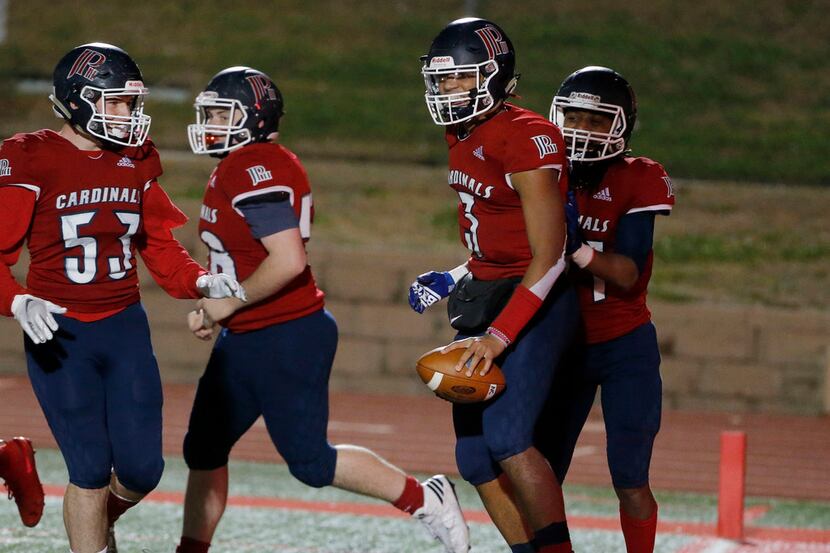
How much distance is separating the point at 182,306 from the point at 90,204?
533 centimetres

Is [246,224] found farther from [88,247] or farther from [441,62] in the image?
[441,62]

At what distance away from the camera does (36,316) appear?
12.1 ft

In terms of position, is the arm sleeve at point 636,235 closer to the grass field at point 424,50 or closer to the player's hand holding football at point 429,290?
the player's hand holding football at point 429,290

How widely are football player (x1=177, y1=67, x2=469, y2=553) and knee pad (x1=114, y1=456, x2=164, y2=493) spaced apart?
246mm

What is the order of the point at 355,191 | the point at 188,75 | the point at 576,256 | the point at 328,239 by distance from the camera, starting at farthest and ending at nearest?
1. the point at 188,75
2. the point at 355,191
3. the point at 328,239
4. the point at 576,256

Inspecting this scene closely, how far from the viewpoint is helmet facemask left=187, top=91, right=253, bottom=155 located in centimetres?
421

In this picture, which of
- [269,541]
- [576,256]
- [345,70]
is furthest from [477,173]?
[345,70]

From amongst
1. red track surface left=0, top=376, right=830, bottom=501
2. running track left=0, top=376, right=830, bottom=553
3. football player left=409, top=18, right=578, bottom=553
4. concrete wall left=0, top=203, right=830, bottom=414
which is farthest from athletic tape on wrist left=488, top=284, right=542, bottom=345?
concrete wall left=0, top=203, right=830, bottom=414

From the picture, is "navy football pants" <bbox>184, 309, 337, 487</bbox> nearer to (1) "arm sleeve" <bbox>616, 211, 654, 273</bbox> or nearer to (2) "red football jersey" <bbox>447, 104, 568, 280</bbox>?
(2) "red football jersey" <bbox>447, 104, 568, 280</bbox>

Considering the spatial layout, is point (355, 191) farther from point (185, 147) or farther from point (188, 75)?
point (188, 75)

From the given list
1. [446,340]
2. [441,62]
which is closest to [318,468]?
[441,62]

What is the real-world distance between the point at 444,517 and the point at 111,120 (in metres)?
1.60

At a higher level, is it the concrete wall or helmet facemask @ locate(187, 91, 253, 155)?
helmet facemask @ locate(187, 91, 253, 155)

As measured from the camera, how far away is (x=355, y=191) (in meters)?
11.6
